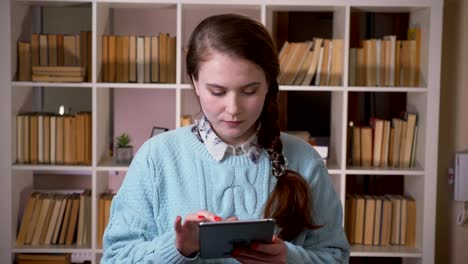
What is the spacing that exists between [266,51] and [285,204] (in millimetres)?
339

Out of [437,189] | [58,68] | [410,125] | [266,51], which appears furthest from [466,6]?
[266,51]

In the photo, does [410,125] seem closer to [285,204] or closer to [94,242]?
[94,242]

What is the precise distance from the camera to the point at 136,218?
1.50 metres

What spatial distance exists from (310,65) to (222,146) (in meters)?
1.83

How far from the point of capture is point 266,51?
4.88 ft

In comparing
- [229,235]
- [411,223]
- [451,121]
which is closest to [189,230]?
[229,235]

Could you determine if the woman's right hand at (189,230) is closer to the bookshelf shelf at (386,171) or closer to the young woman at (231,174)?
the young woman at (231,174)

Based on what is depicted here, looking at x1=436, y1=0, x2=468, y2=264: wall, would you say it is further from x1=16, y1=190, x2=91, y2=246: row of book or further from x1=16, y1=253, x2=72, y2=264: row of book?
x1=16, y1=253, x2=72, y2=264: row of book

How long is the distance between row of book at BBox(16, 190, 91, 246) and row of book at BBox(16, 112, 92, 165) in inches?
7.8

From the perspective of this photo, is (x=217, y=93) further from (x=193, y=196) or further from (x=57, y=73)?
(x=57, y=73)

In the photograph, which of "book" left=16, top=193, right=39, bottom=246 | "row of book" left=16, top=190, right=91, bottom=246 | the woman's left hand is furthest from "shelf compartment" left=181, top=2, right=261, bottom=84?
the woman's left hand

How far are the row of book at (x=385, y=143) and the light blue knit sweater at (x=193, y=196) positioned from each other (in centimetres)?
183

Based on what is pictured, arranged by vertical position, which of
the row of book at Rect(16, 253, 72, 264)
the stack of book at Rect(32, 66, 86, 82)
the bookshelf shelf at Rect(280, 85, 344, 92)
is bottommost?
the row of book at Rect(16, 253, 72, 264)

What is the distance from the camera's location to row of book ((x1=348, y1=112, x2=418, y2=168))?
3.36 m
